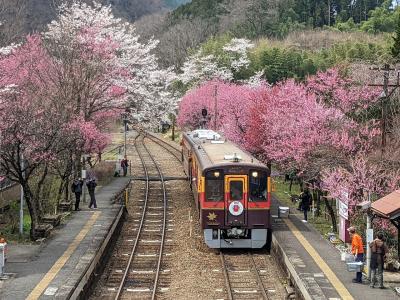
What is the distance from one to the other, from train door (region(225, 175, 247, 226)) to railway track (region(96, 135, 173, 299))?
94.4 inches

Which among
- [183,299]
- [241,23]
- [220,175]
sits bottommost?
[183,299]

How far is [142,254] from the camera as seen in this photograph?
68.3ft

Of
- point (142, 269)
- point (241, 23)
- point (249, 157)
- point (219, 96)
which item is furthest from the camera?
point (241, 23)

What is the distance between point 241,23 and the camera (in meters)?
95.4

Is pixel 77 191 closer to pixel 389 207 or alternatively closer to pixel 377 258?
pixel 389 207

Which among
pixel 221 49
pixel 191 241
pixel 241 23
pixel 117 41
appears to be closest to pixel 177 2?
pixel 241 23

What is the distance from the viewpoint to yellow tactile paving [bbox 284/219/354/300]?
15070 mm

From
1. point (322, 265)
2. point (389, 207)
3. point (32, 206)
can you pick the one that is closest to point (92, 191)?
point (32, 206)

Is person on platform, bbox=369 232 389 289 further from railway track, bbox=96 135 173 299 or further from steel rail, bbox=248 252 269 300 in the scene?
railway track, bbox=96 135 173 299

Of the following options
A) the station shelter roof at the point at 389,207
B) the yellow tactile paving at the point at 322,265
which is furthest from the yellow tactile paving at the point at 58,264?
the station shelter roof at the point at 389,207

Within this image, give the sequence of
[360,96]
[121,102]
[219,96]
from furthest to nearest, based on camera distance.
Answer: [219,96], [121,102], [360,96]

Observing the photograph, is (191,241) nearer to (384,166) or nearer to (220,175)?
(220,175)

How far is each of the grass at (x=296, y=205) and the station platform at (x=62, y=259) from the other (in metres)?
7.07

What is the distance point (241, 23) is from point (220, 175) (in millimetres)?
77739
